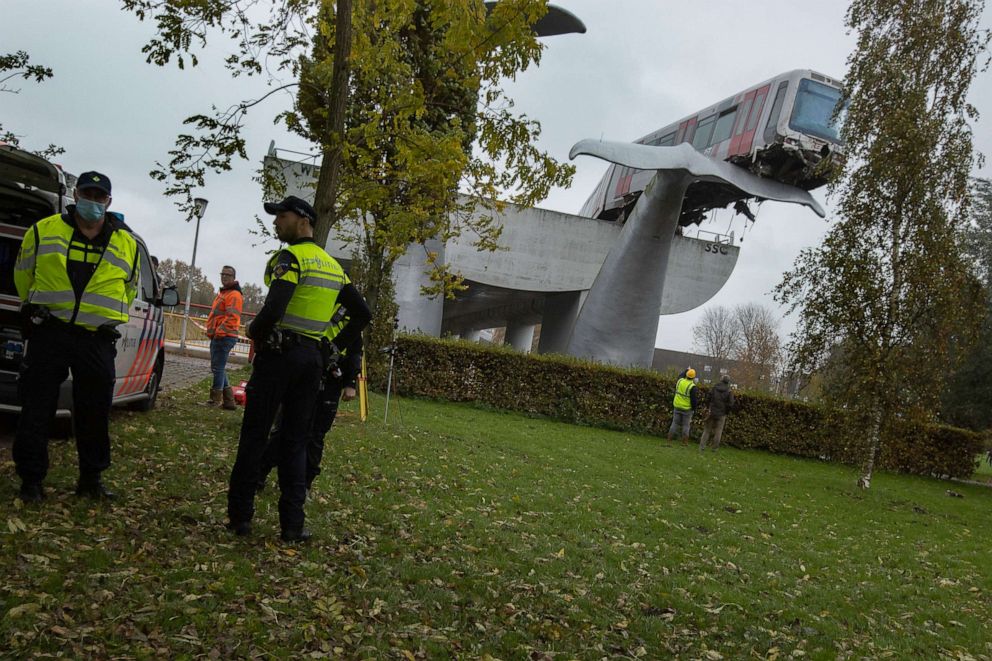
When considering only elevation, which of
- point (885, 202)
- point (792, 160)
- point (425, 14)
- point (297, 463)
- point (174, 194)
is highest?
point (792, 160)

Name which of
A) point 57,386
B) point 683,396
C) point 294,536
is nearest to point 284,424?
point 294,536

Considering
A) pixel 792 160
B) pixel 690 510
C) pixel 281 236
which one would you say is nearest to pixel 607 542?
pixel 690 510

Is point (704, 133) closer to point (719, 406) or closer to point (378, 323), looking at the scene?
point (719, 406)

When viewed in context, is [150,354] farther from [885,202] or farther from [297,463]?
[885,202]

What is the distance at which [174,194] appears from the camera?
313 inches

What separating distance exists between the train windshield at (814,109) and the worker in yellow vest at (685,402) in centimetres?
959

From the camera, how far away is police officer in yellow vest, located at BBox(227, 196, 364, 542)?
4613mm

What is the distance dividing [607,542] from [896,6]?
44.4 ft

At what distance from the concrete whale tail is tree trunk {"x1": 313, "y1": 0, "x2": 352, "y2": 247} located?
14.5 m

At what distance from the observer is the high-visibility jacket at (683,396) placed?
1883cm

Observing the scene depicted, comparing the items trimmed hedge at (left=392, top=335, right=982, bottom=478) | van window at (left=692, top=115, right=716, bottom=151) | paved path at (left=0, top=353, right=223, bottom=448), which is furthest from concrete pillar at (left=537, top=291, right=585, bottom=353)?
paved path at (left=0, top=353, right=223, bottom=448)

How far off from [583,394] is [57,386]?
53.1 ft

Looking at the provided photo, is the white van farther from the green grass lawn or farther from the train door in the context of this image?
the train door

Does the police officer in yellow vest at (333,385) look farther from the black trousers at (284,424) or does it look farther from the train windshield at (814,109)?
the train windshield at (814,109)
